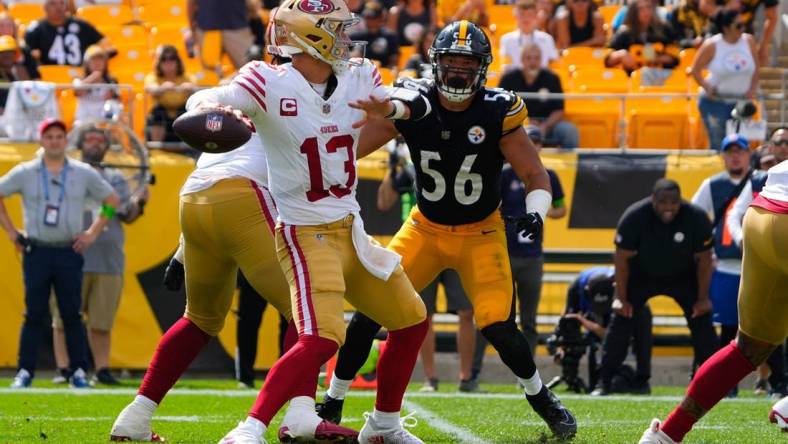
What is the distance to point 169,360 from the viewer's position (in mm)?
5555

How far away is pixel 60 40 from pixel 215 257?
7816 millimetres

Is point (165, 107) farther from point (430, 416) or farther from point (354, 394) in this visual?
point (430, 416)

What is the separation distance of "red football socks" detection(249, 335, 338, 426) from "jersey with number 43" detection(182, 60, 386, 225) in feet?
1.57

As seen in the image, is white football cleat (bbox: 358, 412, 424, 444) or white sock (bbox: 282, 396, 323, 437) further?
white football cleat (bbox: 358, 412, 424, 444)

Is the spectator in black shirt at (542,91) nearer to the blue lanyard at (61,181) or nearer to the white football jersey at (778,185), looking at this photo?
the blue lanyard at (61,181)

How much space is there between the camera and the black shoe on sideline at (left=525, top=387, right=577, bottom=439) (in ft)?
18.9

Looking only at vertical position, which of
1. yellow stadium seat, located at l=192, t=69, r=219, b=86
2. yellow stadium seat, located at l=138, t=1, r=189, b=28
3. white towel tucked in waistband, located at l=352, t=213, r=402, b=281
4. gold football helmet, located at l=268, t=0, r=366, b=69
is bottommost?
yellow stadium seat, located at l=192, t=69, r=219, b=86

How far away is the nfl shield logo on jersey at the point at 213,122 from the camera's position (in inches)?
185

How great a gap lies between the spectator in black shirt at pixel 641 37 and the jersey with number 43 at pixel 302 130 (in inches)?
300

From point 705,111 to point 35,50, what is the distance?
5999mm

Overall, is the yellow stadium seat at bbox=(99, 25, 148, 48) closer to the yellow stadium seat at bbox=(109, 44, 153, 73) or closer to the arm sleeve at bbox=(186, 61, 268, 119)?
the yellow stadium seat at bbox=(109, 44, 153, 73)

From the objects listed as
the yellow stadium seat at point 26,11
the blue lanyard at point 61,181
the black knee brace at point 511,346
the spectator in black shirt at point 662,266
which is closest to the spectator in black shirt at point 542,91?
the spectator in black shirt at point 662,266

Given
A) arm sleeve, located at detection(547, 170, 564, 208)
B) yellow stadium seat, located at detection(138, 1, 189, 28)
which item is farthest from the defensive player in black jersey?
yellow stadium seat, located at detection(138, 1, 189, 28)

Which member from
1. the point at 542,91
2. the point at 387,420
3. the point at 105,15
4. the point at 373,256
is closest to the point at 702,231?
the point at 542,91
